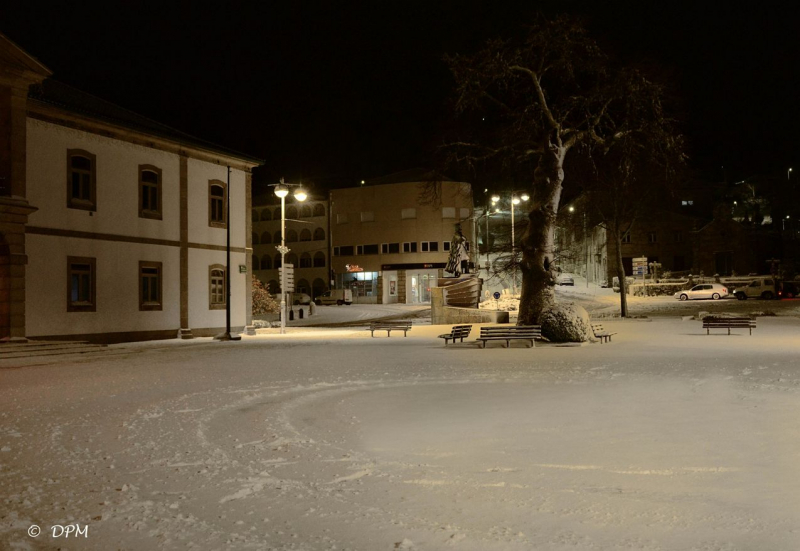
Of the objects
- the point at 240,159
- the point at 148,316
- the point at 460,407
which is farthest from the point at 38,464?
the point at 240,159

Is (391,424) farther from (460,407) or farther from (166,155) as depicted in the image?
(166,155)

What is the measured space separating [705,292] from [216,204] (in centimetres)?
3793

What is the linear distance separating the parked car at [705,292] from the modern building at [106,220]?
34.8 m

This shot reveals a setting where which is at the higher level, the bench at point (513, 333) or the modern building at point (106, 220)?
the modern building at point (106, 220)

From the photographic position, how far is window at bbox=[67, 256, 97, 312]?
81.3 feet

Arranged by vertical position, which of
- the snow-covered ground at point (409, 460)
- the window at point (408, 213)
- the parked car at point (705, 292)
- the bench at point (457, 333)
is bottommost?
→ the snow-covered ground at point (409, 460)

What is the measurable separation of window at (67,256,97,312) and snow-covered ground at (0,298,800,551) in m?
10.7

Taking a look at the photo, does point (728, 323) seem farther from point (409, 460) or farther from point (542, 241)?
point (409, 460)

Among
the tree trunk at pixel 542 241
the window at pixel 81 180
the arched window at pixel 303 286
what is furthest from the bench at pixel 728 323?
the arched window at pixel 303 286

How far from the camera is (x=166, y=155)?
2892cm

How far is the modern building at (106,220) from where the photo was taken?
22.5 m

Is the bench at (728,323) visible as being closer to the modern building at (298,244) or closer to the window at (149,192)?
the window at (149,192)

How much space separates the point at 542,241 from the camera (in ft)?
81.0

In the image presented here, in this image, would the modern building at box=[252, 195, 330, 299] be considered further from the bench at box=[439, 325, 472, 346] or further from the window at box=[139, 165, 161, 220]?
the bench at box=[439, 325, 472, 346]
